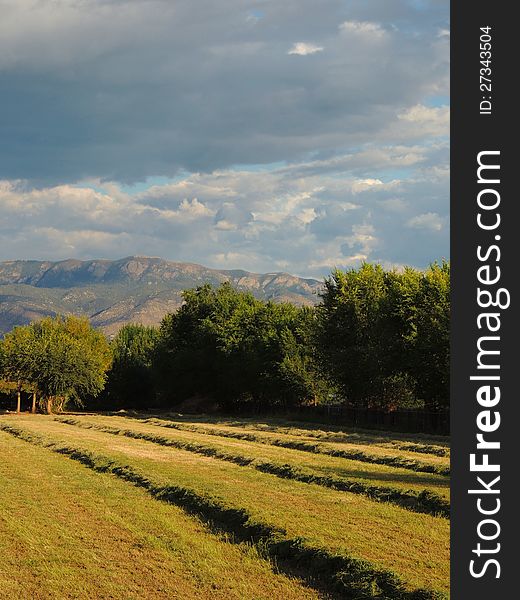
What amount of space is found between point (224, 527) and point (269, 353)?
68.8 metres

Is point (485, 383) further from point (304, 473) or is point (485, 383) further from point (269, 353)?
point (269, 353)

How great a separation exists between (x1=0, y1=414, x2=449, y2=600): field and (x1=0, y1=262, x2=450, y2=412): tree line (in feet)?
91.0

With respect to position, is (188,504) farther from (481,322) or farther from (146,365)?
(146,365)

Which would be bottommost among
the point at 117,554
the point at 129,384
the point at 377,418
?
the point at 377,418

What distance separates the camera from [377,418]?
64.5 meters

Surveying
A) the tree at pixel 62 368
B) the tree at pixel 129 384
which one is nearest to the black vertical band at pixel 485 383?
the tree at pixel 62 368

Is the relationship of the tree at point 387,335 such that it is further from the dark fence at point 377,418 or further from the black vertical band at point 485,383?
the black vertical band at point 485,383

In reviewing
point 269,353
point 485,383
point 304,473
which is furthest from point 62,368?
point 485,383

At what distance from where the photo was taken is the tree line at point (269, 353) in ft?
199

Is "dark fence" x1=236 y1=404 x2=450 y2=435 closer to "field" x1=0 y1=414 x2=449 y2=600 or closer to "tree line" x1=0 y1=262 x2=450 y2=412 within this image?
"tree line" x1=0 y1=262 x2=450 y2=412

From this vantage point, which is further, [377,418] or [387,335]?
[377,418]

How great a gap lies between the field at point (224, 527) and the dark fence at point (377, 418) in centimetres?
2325

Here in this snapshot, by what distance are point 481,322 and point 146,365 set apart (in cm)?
11841

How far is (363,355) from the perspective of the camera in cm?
6341
